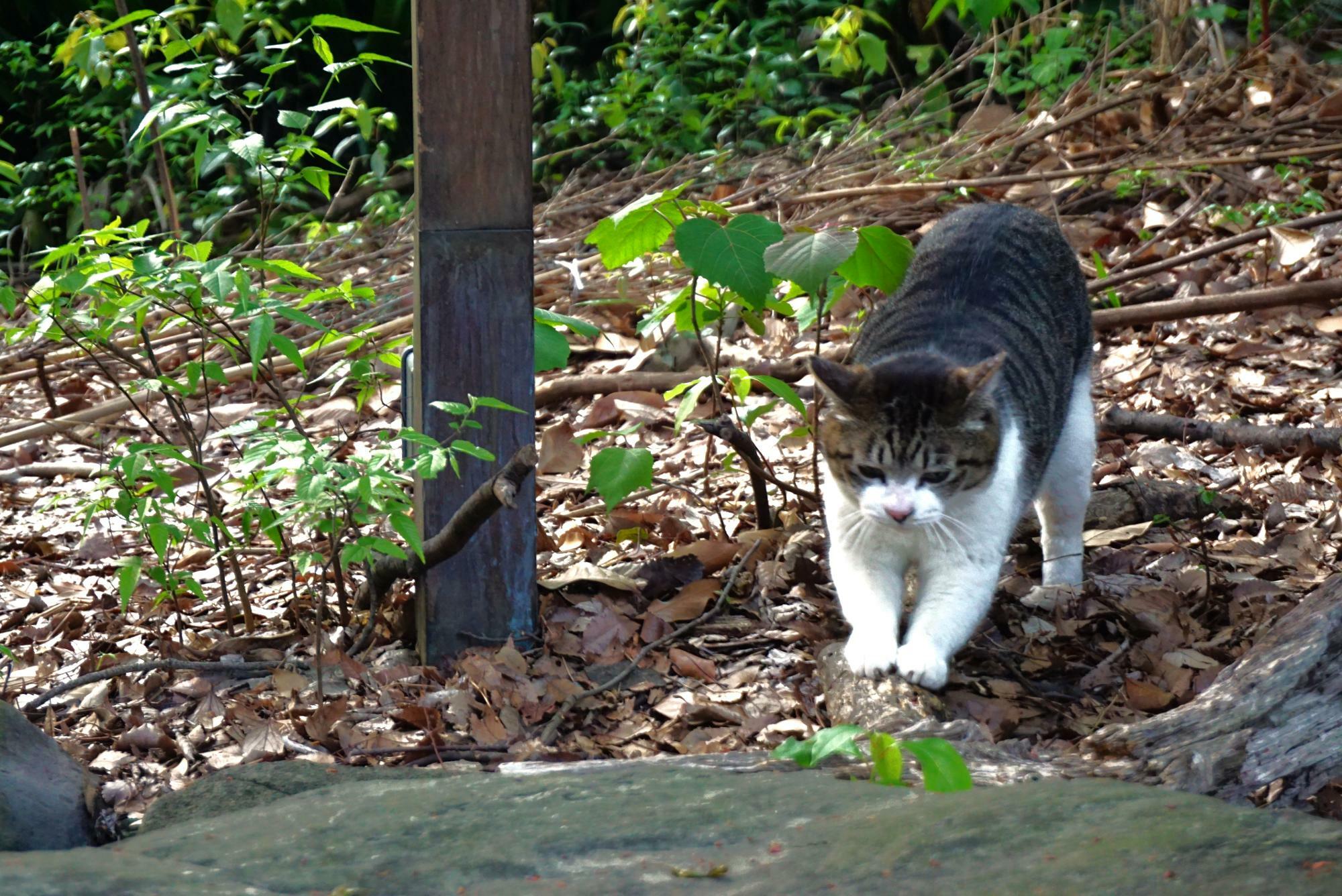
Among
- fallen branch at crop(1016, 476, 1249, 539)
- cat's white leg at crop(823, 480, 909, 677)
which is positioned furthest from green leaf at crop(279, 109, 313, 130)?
fallen branch at crop(1016, 476, 1249, 539)

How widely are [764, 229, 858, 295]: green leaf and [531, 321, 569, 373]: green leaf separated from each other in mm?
618

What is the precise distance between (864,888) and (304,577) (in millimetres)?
3062

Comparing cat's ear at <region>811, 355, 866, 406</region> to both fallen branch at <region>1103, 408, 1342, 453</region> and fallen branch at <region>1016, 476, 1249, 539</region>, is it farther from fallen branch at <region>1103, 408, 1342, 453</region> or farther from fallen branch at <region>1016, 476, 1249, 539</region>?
fallen branch at <region>1103, 408, 1342, 453</region>

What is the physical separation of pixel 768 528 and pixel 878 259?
1.01 meters

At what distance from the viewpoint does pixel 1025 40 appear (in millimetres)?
7312

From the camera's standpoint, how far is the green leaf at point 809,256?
3.30 meters

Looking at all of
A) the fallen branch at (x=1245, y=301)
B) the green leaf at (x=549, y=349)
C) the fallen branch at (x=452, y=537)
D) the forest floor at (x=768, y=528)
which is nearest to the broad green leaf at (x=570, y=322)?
the green leaf at (x=549, y=349)

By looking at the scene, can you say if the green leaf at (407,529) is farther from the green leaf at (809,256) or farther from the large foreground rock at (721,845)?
the green leaf at (809,256)

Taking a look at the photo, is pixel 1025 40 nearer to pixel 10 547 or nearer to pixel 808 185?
pixel 808 185

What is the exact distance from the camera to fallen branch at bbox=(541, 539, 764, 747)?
316 centimetres

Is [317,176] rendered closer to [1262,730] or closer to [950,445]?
[950,445]

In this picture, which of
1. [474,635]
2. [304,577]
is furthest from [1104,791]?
[304,577]

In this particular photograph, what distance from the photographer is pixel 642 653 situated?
348 cm

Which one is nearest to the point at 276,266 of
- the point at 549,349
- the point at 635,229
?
the point at 549,349
